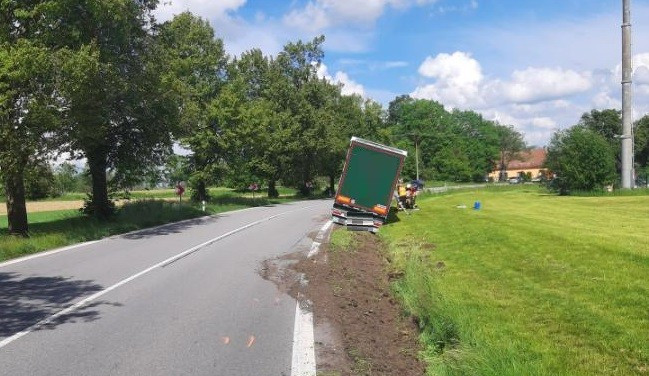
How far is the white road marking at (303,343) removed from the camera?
574 cm

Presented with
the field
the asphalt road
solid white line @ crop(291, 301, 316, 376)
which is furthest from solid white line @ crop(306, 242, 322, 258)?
the field

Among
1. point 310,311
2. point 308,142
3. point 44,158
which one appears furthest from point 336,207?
point 308,142

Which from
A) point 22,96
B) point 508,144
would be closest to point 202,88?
point 22,96

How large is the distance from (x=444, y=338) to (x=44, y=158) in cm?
1658

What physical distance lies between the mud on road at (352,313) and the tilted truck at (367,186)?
741 cm

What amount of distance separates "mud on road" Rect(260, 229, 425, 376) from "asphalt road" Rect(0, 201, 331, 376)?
449 millimetres

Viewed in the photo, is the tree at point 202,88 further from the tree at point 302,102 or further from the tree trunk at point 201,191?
the tree at point 302,102

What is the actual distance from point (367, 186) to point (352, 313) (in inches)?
550

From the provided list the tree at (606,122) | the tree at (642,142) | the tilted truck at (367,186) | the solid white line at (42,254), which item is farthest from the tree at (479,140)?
the solid white line at (42,254)

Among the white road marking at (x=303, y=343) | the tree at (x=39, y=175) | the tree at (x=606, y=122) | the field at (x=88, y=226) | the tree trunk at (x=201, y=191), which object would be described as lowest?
the white road marking at (x=303, y=343)

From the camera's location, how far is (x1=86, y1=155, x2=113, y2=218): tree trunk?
25672 mm

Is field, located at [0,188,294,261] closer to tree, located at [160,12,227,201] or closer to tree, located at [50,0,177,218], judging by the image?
tree, located at [50,0,177,218]

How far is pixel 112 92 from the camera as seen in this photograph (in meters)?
20.8

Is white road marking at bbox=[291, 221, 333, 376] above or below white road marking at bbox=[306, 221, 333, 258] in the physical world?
above
